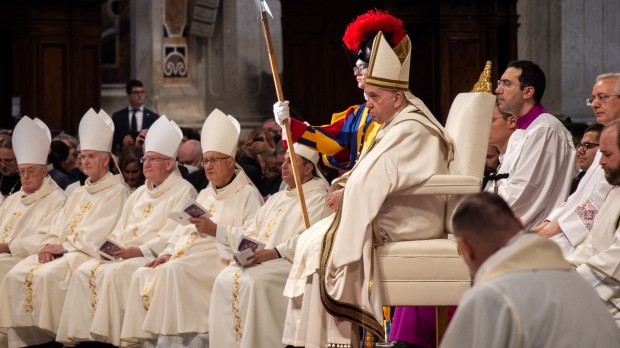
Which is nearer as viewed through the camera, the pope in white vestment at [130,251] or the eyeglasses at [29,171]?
the pope in white vestment at [130,251]

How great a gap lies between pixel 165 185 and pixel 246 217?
0.81 m

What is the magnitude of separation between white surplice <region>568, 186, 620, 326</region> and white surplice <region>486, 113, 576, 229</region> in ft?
3.10

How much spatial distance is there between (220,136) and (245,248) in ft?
3.28

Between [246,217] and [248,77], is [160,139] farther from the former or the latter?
[248,77]

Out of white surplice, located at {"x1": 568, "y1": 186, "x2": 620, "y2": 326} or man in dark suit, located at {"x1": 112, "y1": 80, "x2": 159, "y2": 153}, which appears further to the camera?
man in dark suit, located at {"x1": 112, "y1": 80, "x2": 159, "y2": 153}

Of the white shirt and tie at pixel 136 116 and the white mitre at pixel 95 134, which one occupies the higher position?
the white shirt and tie at pixel 136 116

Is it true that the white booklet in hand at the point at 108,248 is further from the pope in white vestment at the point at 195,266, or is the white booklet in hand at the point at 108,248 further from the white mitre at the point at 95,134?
the white mitre at the point at 95,134

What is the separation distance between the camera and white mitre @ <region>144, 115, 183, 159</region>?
325 inches

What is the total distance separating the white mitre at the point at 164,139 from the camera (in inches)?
325

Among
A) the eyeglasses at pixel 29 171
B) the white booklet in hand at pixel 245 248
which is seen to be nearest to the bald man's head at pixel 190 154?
the eyeglasses at pixel 29 171

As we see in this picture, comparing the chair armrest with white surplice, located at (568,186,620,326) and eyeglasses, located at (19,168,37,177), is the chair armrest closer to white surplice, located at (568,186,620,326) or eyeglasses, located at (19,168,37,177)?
white surplice, located at (568,186,620,326)

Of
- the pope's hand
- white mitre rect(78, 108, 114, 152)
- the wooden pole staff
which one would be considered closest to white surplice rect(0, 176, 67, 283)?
white mitre rect(78, 108, 114, 152)

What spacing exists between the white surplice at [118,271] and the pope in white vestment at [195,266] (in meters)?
0.22

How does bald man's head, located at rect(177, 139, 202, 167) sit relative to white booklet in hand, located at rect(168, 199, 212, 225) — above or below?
above
